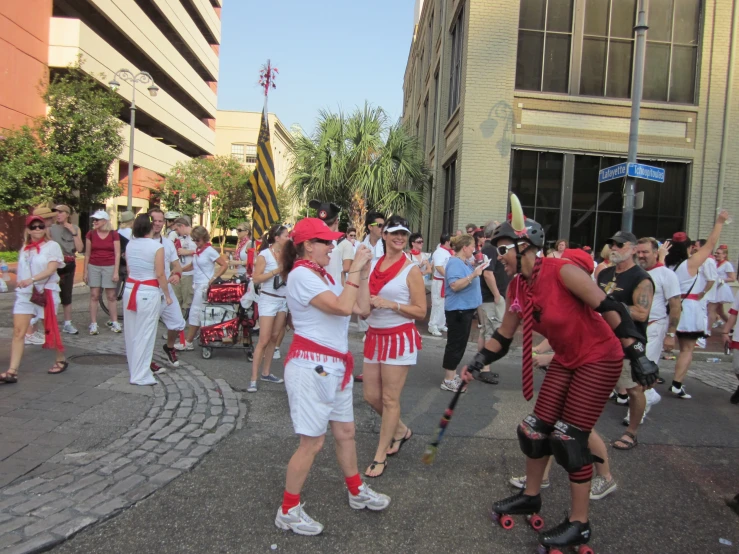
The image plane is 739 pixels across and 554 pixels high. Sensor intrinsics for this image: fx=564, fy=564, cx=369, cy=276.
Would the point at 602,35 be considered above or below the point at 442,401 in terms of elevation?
above

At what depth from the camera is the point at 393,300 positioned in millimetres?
4367

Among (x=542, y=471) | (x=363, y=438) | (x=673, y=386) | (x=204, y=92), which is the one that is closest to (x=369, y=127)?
(x=673, y=386)

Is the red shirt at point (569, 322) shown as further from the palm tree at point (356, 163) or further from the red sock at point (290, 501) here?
the palm tree at point (356, 163)

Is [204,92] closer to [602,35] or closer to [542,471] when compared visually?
[602,35]

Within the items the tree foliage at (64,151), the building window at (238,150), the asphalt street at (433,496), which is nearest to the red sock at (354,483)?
the asphalt street at (433,496)

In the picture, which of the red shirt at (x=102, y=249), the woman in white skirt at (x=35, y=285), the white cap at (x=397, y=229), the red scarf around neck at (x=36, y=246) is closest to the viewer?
the white cap at (x=397, y=229)

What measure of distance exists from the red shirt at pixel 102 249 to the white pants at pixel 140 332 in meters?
3.36

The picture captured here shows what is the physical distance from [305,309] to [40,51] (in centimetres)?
2691

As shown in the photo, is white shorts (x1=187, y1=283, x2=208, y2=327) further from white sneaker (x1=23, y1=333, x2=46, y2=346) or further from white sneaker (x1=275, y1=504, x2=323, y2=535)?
white sneaker (x1=275, y1=504, x2=323, y2=535)

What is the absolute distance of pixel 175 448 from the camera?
457 cm

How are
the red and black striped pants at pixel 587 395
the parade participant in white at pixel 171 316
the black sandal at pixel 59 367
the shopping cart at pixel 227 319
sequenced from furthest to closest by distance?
the shopping cart at pixel 227 319, the parade participant in white at pixel 171 316, the black sandal at pixel 59 367, the red and black striped pants at pixel 587 395

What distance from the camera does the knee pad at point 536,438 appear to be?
340 cm

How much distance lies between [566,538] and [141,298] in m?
4.89

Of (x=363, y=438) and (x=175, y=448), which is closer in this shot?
(x=175, y=448)
